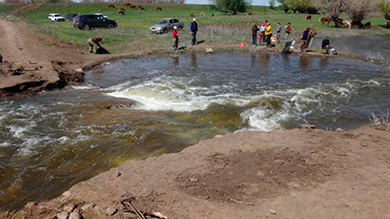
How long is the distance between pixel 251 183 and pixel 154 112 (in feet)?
17.7

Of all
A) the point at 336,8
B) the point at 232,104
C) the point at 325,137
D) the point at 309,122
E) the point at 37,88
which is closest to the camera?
the point at 325,137

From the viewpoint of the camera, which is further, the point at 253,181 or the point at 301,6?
the point at 301,6

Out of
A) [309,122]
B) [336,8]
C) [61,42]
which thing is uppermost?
[336,8]

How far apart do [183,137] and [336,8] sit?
40.4 metres

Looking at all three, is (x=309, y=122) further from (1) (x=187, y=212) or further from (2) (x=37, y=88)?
(2) (x=37, y=88)

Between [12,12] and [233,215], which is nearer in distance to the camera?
[233,215]

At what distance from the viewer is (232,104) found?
34.4ft

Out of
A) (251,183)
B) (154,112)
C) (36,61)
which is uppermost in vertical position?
Answer: (36,61)

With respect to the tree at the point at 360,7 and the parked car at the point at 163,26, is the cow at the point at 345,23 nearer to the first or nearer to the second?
the tree at the point at 360,7

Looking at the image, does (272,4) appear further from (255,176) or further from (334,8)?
(255,176)

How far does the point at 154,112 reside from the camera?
9852mm

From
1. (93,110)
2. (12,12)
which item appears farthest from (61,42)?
(12,12)

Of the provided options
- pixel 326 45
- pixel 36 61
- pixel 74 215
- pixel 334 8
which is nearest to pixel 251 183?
pixel 74 215

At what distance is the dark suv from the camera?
2816 cm
